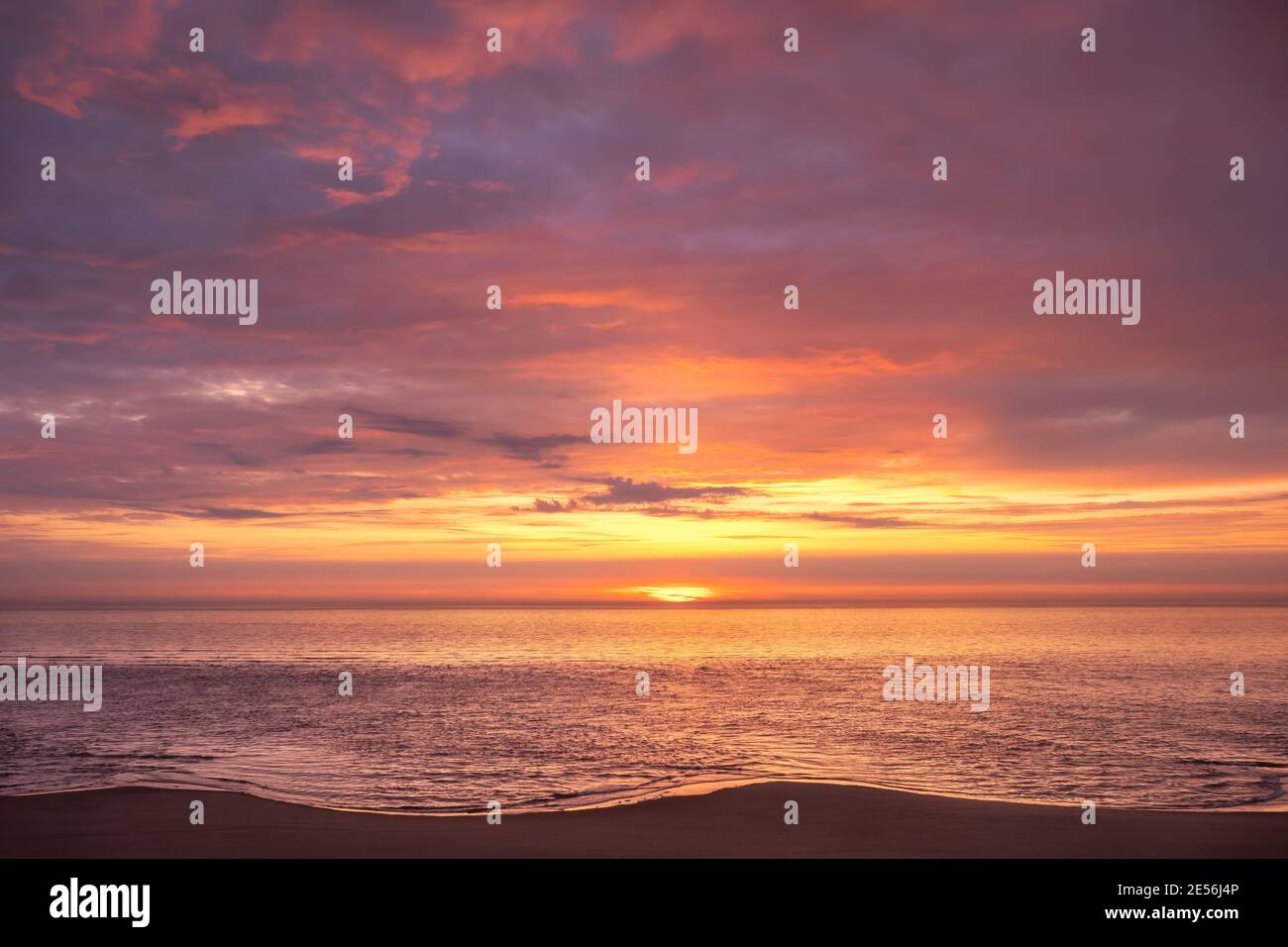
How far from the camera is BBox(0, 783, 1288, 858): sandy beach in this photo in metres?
15.3

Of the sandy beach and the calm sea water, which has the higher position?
the sandy beach

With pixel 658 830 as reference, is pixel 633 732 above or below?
below

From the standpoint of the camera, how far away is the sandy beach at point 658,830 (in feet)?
50.1

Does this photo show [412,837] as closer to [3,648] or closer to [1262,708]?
[1262,708]

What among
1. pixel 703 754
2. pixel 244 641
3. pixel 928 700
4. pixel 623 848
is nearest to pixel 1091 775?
pixel 703 754

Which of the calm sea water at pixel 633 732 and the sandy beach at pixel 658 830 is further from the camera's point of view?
the calm sea water at pixel 633 732

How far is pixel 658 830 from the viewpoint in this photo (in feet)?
53.9

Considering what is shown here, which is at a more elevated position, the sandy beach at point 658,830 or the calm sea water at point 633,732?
the sandy beach at point 658,830

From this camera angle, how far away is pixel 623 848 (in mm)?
15312

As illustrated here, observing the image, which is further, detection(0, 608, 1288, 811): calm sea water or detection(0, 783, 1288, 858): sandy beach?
detection(0, 608, 1288, 811): calm sea water

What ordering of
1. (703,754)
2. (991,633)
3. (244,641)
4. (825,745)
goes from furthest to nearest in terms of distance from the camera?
1. (991,633)
2. (244,641)
3. (825,745)
4. (703,754)

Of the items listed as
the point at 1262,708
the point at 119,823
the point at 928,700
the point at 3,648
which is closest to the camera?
the point at 119,823

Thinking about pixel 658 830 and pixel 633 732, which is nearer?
pixel 658 830

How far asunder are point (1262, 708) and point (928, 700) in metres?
13.9
